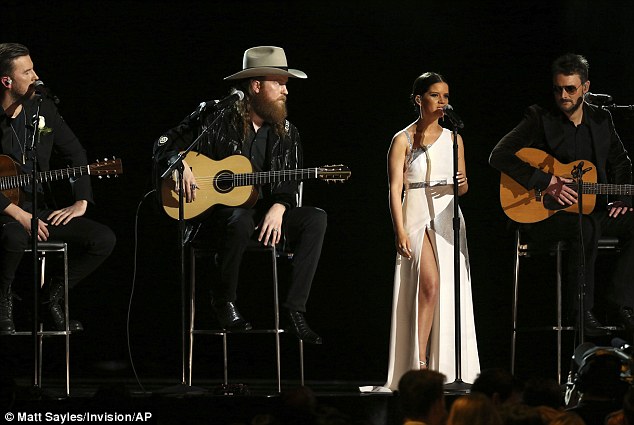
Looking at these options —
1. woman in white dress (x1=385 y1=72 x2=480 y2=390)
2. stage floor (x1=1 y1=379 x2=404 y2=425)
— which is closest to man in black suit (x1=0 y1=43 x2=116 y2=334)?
stage floor (x1=1 y1=379 x2=404 y2=425)

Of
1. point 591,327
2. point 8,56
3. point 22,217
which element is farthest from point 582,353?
point 8,56

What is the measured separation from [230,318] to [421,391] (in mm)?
2748

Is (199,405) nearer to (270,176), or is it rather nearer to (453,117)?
(270,176)

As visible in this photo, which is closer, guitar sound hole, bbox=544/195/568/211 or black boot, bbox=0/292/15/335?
black boot, bbox=0/292/15/335

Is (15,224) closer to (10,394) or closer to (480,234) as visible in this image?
(10,394)

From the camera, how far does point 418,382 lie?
4027 mm

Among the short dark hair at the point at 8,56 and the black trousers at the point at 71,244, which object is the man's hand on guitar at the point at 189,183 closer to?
the black trousers at the point at 71,244

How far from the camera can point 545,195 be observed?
687cm

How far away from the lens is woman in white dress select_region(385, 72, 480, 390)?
22.3ft

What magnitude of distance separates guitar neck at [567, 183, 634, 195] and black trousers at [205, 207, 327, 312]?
1.61 meters

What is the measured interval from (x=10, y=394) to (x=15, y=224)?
7.47 feet

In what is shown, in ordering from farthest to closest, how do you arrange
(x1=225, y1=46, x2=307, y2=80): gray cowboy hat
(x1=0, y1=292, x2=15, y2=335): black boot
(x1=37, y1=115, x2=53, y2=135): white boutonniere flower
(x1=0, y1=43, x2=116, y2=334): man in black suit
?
(x1=225, y1=46, x2=307, y2=80): gray cowboy hat < (x1=0, y1=43, x2=116, y2=334): man in black suit < (x1=0, y1=292, x2=15, y2=335): black boot < (x1=37, y1=115, x2=53, y2=135): white boutonniere flower

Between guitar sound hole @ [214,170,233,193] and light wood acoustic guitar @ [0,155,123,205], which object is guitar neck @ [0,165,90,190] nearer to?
light wood acoustic guitar @ [0,155,123,205]

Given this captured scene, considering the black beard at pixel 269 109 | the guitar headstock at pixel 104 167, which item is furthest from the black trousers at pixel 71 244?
the black beard at pixel 269 109
